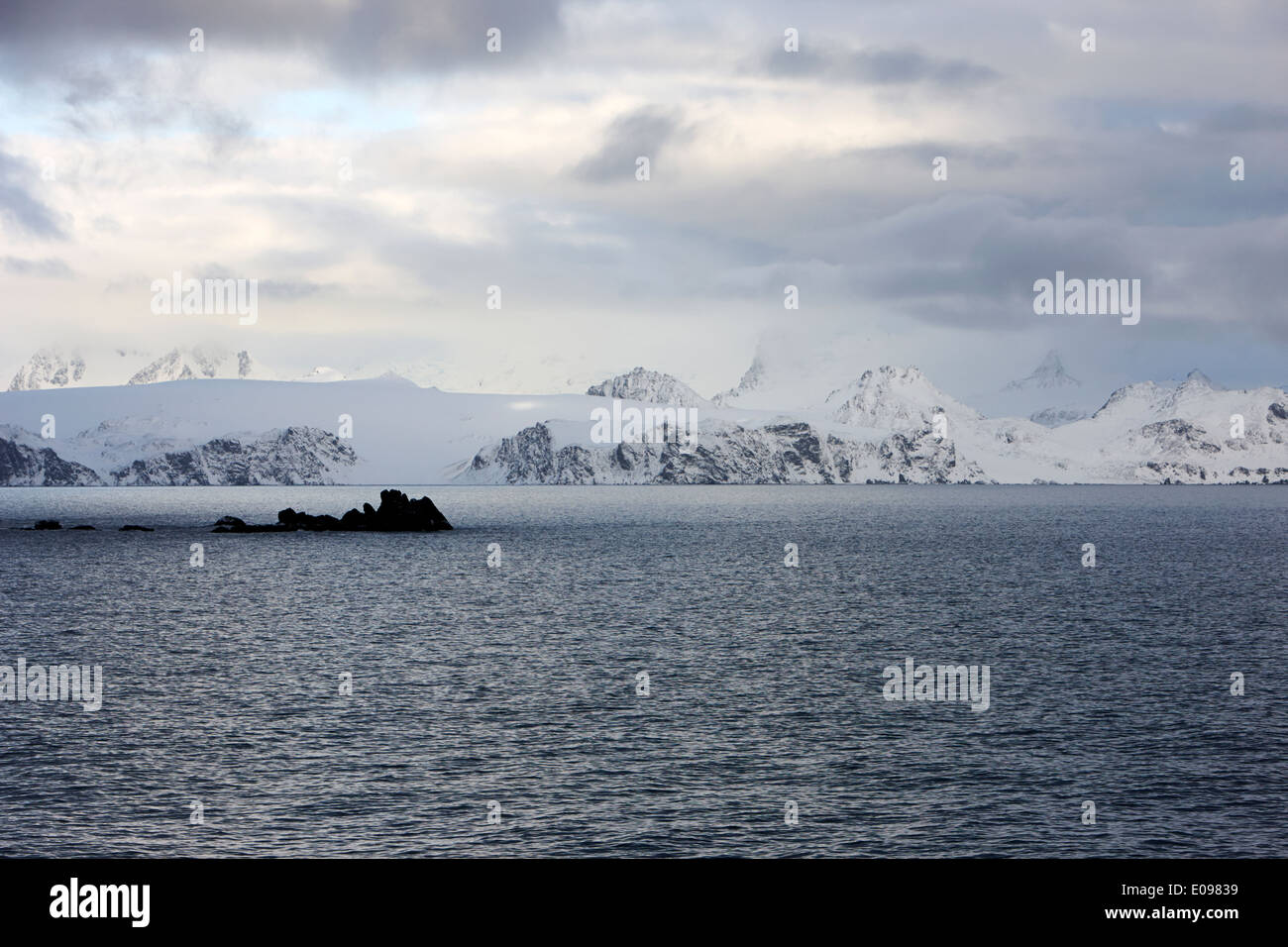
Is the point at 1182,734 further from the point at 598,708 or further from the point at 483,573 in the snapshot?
the point at 483,573

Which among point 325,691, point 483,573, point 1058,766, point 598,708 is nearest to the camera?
point 1058,766

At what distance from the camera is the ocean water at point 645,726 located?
35969mm

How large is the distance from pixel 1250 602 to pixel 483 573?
74589mm

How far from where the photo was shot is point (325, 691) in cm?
5900

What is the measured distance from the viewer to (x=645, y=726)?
50.5m

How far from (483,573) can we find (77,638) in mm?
54476

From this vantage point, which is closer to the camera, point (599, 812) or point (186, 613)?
point (599, 812)

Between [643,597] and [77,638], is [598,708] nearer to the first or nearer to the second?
[77,638]

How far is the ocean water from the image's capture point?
35969 mm
